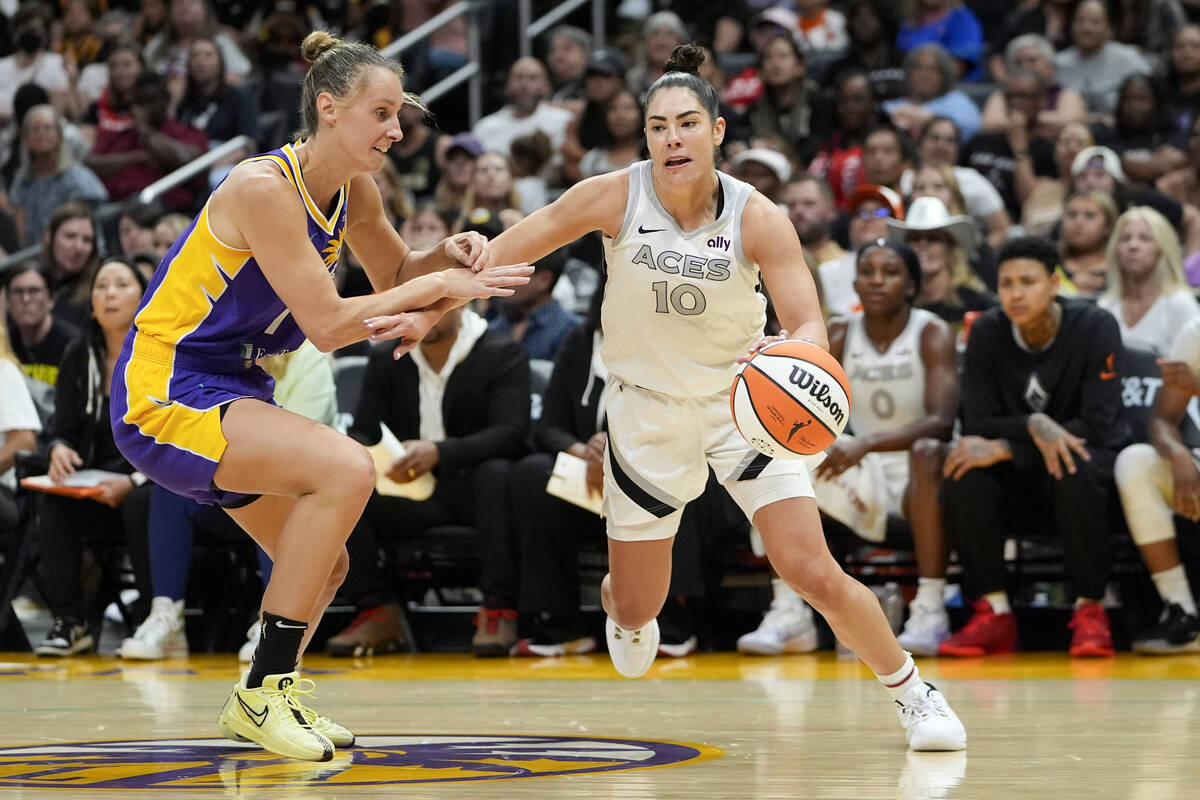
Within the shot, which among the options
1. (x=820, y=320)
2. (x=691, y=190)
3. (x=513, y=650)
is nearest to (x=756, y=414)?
(x=820, y=320)

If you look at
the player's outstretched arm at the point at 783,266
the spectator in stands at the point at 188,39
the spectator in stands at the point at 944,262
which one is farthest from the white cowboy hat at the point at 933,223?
the spectator in stands at the point at 188,39

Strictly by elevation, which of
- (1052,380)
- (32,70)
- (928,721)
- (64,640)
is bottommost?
(64,640)

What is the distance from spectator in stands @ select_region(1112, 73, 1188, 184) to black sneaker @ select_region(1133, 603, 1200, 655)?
3545mm

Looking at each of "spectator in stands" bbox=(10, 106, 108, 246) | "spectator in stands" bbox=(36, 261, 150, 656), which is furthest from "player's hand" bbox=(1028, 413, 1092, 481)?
"spectator in stands" bbox=(10, 106, 108, 246)

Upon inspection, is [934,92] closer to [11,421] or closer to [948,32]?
[948,32]

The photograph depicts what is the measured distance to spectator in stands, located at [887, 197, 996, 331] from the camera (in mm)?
7914

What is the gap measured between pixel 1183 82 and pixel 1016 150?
3.70 feet

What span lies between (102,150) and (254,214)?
28.0 feet

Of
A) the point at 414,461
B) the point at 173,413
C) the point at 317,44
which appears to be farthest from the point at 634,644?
the point at 414,461

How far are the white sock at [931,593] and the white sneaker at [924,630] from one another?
13 mm

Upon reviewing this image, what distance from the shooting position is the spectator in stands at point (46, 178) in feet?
36.8

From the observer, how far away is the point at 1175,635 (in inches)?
262

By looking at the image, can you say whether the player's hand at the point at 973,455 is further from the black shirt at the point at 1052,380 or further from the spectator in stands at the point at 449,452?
the spectator in stands at the point at 449,452

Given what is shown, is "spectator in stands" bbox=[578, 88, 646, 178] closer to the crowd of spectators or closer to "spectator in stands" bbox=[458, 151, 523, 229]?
the crowd of spectators
